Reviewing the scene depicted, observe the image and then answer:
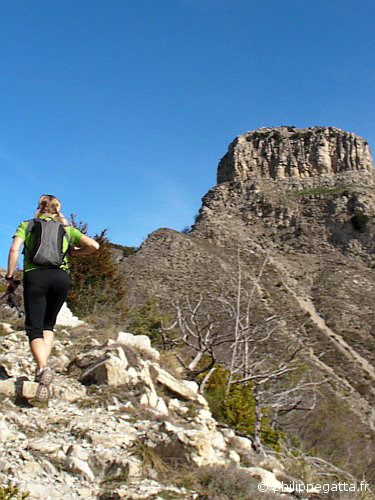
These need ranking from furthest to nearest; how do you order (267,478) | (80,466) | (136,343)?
1. (136,343)
2. (267,478)
3. (80,466)

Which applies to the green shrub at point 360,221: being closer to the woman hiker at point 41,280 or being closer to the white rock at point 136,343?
the white rock at point 136,343

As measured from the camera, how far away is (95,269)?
701 inches

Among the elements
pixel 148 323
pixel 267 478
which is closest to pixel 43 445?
pixel 267 478

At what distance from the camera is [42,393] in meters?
4.62

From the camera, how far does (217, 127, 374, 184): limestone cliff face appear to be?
6306 centimetres

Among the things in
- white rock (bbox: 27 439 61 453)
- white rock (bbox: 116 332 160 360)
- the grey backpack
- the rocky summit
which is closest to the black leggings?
the grey backpack

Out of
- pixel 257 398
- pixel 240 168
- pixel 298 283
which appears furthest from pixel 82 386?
pixel 240 168

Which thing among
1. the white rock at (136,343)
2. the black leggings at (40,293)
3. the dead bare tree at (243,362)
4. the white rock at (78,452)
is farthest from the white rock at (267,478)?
the white rock at (136,343)

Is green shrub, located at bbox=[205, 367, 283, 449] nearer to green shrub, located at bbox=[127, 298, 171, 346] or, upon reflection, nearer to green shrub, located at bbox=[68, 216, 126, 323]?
green shrub, located at bbox=[127, 298, 171, 346]

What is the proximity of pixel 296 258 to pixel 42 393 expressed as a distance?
156 feet

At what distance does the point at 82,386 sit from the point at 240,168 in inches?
2426

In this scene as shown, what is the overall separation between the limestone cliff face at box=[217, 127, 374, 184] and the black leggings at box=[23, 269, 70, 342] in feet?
198

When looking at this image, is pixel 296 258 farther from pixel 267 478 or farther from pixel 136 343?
pixel 267 478

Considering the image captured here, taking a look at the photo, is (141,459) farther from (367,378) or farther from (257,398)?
(367,378)
